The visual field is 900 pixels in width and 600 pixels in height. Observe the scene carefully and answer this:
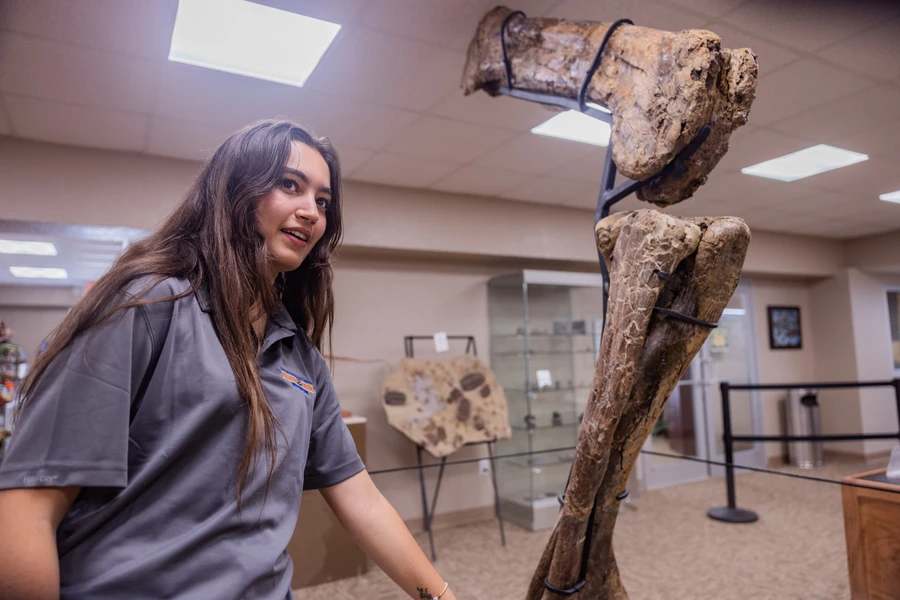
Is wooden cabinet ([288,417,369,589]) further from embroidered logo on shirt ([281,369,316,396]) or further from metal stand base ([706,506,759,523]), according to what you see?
metal stand base ([706,506,759,523])

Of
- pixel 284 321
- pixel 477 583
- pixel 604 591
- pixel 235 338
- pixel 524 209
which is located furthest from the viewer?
pixel 524 209

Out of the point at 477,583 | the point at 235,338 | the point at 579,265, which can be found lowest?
the point at 477,583

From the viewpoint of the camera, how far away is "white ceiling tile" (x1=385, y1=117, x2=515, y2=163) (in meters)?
2.97

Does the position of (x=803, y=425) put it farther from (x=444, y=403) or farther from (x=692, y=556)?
(x=692, y=556)

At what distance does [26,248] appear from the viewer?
211 inches

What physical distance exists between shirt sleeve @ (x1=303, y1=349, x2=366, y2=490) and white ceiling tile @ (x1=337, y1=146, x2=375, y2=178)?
7.85ft

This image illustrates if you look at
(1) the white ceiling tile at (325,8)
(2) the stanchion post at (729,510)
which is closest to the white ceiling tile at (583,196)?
(2) the stanchion post at (729,510)

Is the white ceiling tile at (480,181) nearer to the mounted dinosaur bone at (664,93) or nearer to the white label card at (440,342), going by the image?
the white label card at (440,342)

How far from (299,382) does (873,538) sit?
1171 mm

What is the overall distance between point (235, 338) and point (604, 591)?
2.84 feet

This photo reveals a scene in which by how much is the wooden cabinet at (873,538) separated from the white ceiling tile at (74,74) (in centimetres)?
267

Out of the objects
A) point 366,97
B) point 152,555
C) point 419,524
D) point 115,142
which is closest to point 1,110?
point 115,142

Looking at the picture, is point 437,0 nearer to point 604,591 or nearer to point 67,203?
point 604,591

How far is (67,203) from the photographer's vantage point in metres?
2.99
